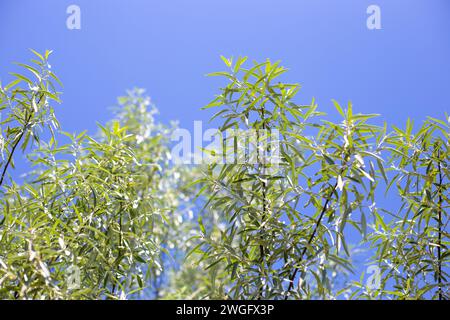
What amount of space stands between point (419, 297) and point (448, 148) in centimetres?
64

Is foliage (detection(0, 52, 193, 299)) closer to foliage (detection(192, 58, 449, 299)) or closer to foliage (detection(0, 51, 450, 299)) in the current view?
foliage (detection(0, 51, 450, 299))

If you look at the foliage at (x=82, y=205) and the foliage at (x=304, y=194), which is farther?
the foliage at (x=82, y=205)

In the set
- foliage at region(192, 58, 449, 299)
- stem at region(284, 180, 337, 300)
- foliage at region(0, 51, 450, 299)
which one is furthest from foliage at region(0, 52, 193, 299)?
stem at region(284, 180, 337, 300)

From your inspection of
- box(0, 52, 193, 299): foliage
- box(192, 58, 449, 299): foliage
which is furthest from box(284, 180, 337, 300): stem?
box(0, 52, 193, 299): foliage

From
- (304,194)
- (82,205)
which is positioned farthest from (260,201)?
(82,205)

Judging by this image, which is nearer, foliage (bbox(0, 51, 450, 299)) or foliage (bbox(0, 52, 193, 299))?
foliage (bbox(0, 51, 450, 299))

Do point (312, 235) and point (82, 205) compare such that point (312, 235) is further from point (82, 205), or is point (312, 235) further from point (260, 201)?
point (82, 205)

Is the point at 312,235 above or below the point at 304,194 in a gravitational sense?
below

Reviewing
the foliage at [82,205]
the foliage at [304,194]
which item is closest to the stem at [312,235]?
the foliage at [304,194]

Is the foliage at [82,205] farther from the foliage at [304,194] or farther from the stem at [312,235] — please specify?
the stem at [312,235]

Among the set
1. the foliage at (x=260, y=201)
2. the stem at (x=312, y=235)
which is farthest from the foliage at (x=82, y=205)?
the stem at (x=312, y=235)

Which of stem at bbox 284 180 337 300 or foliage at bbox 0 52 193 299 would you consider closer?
stem at bbox 284 180 337 300

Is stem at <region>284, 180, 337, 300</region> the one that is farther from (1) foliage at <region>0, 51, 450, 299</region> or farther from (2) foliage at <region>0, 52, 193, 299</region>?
(2) foliage at <region>0, 52, 193, 299</region>
